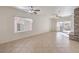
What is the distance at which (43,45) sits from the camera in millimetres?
2494

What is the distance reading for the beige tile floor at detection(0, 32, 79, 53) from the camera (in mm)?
2467

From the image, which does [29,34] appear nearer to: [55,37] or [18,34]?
[18,34]

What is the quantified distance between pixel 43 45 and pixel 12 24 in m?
0.80

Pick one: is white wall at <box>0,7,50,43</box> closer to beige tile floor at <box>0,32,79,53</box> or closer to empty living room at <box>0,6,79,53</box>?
empty living room at <box>0,6,79,53</box>

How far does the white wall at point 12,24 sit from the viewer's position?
245cm

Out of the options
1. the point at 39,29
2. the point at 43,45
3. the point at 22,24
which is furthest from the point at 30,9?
the point at 43,45

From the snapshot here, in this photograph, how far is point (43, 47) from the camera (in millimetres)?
2498

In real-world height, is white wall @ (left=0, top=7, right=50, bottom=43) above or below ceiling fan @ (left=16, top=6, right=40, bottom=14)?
below

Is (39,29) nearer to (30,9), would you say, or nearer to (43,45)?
(43,45)

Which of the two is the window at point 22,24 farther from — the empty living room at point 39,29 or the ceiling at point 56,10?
the ceiling at point 56,10

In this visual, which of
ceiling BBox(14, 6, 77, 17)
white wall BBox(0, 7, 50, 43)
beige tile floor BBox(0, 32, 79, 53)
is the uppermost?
ceiling BBox(14, 6, 77, 17)

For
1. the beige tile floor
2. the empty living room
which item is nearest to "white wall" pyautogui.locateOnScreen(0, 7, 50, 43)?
the empty living room
